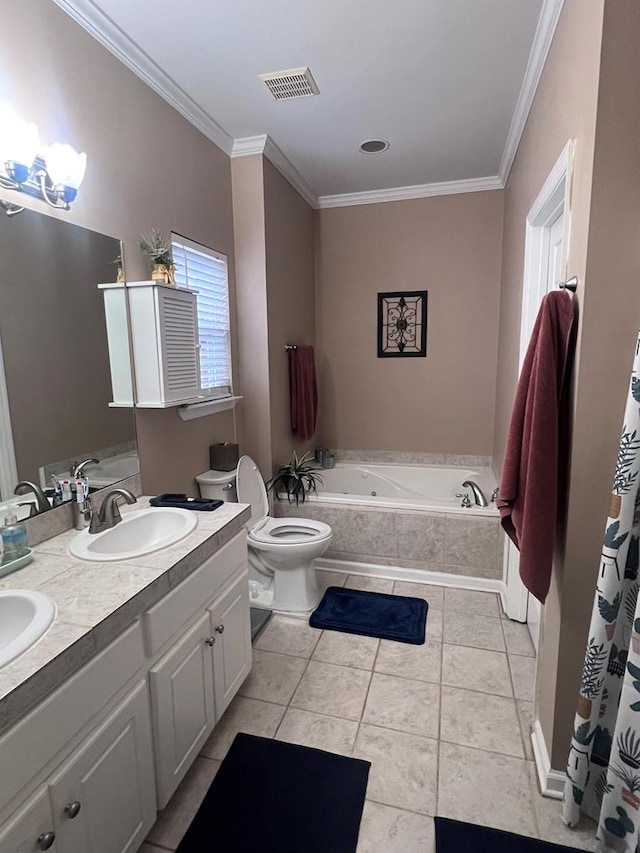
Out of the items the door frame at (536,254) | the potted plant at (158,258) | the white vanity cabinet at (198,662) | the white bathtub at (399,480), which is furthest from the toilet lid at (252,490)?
the door frame at (536,254)

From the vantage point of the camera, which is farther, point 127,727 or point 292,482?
point 292,482

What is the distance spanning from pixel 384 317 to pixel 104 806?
3462mm

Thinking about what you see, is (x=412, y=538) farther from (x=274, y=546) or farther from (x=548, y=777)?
(x=548, y=777)

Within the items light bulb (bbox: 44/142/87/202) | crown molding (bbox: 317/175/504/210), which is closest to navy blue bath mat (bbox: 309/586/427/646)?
light bulb (bbox: 44/142/87/202)

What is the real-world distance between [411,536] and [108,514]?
1913 millimetres

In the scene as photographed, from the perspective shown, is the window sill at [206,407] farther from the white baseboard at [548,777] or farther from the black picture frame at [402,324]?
the white baseboard at [548,777]

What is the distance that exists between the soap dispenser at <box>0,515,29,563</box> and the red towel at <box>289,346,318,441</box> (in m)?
2.19

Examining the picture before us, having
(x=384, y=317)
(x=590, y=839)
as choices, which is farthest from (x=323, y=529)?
(x=384, y=317)

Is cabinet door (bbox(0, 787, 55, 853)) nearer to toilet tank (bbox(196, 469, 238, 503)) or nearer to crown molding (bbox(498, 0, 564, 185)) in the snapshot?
toilet tank (bbox(196, 469, 238, 503))

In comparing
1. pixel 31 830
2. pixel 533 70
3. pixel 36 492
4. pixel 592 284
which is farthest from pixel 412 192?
pixel 31 830

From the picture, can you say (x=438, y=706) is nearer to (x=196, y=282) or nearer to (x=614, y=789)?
(x=614, y=789)

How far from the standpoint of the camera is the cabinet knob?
101 cm

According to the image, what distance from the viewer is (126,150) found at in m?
1.99

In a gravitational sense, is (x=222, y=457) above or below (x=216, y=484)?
above
